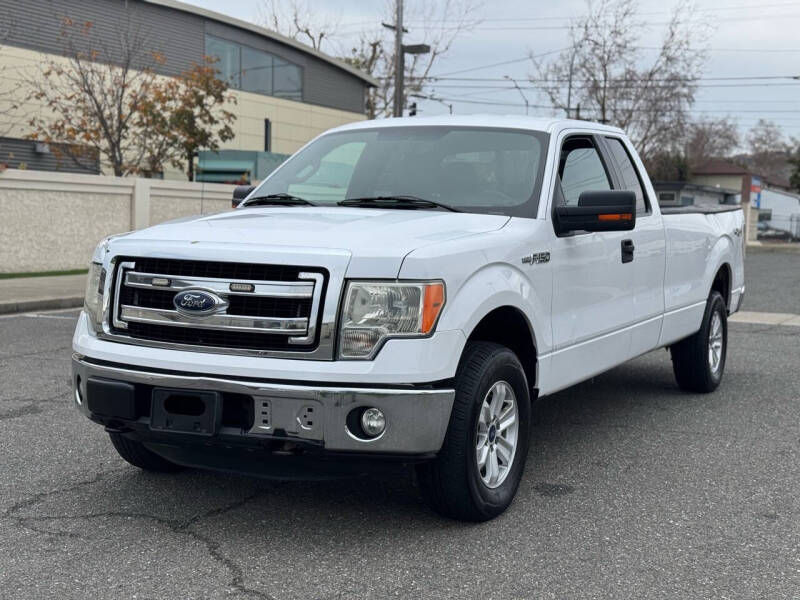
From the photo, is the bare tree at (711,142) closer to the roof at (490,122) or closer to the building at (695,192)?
the building at (695,192)

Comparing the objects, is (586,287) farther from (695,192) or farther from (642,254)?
(695,192)

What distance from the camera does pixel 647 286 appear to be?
650 cm

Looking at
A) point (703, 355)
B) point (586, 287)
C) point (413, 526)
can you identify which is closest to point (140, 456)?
point (413, 526)

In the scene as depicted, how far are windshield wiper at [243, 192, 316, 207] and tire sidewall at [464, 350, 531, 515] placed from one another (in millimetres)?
1520

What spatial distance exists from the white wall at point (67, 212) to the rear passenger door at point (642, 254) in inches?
524

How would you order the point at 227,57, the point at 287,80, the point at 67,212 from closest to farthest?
the point at 67,212 < the point at 227,57 < the point at 287,80

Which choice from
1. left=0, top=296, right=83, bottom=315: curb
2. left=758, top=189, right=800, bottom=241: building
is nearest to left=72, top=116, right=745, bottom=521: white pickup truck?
left=0, top=296, right=83, bottom=315: curb

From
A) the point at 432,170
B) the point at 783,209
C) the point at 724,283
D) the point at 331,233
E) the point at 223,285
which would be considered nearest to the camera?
→ the point at 223,285

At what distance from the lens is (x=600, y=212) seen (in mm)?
5172

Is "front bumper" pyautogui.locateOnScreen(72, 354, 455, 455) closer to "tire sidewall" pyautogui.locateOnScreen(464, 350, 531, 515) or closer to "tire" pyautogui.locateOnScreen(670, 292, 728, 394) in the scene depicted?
"tire sidewall" pyautogui.locateOnScreen(464, 350, 531, 515)

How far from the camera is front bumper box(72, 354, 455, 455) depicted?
4016 millimetres

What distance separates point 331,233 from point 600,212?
1546 mm

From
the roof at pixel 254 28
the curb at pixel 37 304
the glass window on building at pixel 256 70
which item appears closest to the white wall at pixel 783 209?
the roof at pixel 254 28

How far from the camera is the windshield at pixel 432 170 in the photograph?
17.7 ft
